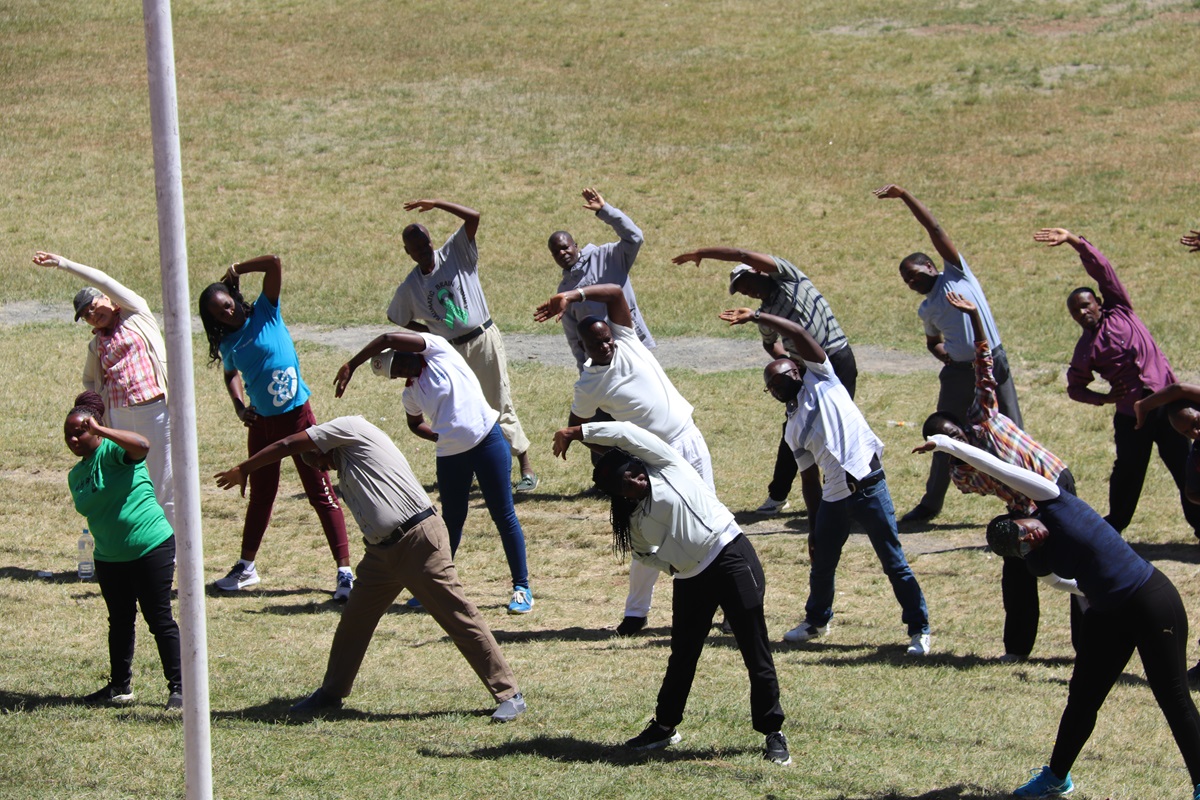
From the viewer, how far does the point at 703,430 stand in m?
12.9

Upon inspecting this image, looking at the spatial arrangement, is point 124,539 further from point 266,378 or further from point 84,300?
point 84,300

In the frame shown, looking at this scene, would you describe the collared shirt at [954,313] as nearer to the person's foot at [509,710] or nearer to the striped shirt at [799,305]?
the striped shirt at [799,305]

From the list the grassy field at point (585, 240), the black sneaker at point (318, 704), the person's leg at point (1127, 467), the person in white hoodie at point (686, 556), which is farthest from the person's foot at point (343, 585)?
the person's leg at point (1127, 467)

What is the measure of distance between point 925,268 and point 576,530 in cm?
323

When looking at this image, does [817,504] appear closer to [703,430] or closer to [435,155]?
[703,430]

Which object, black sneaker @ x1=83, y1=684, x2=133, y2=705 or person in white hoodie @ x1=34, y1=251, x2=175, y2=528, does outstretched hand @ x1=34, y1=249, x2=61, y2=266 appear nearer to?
person in white hoodie @ x1=34, y1=251, x2=175, y2=528

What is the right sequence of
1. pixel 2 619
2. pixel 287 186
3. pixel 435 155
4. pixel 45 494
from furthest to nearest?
pixel 435 155
pixel 287 186
pixel 45 494
pixel 2 619

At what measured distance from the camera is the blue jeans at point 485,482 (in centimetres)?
830

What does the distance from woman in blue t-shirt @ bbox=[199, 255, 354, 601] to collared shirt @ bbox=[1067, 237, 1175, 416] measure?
4.98 metres

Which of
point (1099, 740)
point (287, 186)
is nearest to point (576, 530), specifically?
point (1099, 740)

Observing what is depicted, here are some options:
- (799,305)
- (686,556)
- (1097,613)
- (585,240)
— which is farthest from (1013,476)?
(585,240)

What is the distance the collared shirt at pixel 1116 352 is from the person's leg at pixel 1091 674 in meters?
3.68

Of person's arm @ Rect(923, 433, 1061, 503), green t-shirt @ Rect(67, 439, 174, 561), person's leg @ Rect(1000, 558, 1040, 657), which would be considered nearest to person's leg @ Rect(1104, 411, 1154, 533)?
person's leg @ Rect(1000, 558, 1040, 657)

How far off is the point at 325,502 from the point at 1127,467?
17.3 ft
